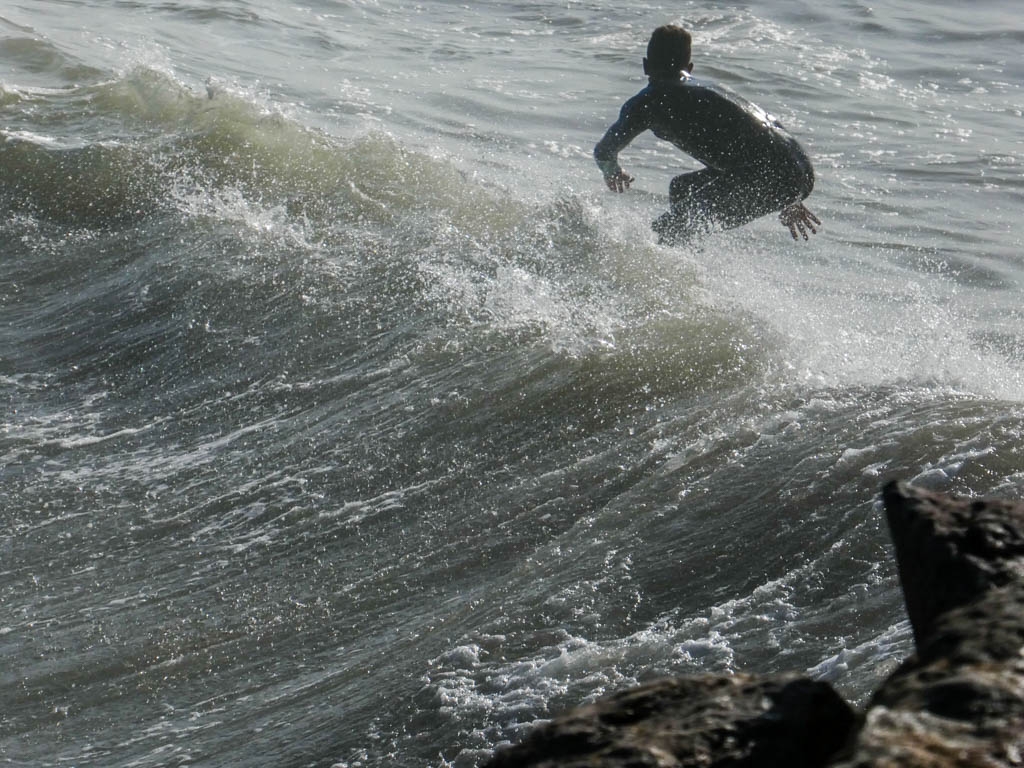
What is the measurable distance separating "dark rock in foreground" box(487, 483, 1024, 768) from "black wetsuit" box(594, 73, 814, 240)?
585 cm

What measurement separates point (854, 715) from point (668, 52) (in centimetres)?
620

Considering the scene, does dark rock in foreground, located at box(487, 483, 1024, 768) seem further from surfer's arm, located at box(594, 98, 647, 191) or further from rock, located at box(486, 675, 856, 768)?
surfer's arm, located at box(594, 98, 647, 191)

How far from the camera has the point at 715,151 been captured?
25.5ft

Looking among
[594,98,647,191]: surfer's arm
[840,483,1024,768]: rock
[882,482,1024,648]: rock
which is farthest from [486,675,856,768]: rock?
[594,98,647,191]: surfer's arm

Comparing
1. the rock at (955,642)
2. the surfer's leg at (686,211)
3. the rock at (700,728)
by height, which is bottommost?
the surfer's leg at (686,211)

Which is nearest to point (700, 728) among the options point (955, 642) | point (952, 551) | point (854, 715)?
point (854, 715)

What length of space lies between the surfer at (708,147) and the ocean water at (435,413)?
505mm

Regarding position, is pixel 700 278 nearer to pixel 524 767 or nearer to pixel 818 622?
pixel 818 622

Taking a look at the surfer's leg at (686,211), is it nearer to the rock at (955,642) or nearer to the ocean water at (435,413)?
the ocean water at (435,413)

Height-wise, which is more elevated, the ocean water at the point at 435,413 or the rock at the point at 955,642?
the rock at the point at 955,642

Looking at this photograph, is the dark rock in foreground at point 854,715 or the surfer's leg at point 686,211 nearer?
the dark rock in foreground at point 854,715

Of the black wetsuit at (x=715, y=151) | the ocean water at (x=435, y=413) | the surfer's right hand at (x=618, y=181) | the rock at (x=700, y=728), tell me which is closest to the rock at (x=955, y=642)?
the rock at (x=700, y=728)

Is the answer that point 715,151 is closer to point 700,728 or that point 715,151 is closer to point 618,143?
point 618,143

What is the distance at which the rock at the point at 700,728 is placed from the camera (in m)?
1.81
